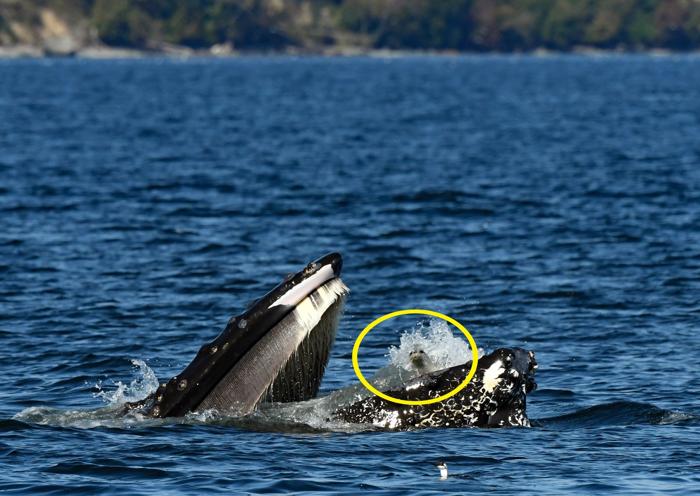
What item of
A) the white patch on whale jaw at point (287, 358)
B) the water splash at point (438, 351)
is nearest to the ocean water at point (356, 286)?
the white patch on whale jaw at point (287, 358)

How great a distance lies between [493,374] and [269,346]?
2.07 m

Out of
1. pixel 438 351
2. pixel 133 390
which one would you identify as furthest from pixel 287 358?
pixel 133 390

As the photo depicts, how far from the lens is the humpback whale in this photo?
13.2 meters

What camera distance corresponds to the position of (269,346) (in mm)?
13336

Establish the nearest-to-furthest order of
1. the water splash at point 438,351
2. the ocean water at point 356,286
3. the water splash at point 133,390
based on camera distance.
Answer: the ocean water at point 356,286 < the water splash at point 438,351 < the water splash at point 133,390

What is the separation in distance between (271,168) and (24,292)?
27191mm

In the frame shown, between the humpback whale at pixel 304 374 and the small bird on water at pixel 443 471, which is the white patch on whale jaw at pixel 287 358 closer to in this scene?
the humpback whale at pixel 304 374

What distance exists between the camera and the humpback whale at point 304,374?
521 inches

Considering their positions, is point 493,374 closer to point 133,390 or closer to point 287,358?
point 287,358

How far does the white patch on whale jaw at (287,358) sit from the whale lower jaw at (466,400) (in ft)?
3.21

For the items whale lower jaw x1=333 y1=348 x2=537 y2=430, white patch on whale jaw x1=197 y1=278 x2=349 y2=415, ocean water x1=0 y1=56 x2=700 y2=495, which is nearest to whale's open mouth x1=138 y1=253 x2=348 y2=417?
white patch on whale jaw x1=197 y1=278 x2=349 y2=415

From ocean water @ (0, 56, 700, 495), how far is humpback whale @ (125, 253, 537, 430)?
0.32m

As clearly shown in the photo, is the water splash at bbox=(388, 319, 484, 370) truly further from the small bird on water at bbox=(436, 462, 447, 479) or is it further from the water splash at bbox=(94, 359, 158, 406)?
the water splash at bbox=(94, 359, 158, 406)

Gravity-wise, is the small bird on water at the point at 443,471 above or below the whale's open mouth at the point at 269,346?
below
